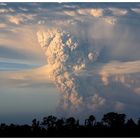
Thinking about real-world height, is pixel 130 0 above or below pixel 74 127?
above

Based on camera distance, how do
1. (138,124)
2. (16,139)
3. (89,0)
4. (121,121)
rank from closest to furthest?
1. (89,0)
2. (16,139)
3. (138,124)
4. (121,121)

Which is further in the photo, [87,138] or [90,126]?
[90,126]

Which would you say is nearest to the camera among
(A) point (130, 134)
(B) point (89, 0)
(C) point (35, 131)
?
(B) point (89, 0)

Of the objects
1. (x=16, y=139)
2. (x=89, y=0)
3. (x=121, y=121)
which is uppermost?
(x=89, y=0)

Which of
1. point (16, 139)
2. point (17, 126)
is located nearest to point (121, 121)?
point (17, 126)

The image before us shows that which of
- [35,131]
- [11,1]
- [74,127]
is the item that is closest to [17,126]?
[35,131]

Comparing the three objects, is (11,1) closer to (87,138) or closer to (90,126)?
(87,138)
